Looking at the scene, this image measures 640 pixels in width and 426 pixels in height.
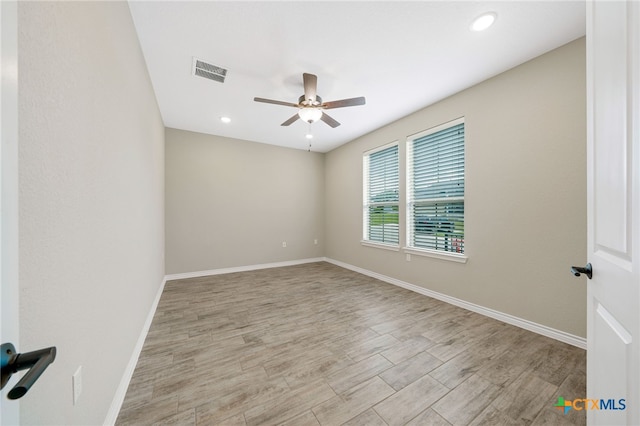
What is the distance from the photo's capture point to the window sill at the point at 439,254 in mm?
2839

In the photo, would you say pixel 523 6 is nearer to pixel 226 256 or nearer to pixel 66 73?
pixel 66 73

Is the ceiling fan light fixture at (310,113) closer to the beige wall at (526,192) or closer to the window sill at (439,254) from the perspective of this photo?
the beige wall at (526,192)

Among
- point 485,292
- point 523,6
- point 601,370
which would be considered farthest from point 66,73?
point 485,292

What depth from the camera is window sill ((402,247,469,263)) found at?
9.31 ft

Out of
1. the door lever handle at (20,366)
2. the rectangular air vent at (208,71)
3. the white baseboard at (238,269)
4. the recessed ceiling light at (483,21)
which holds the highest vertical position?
the recessed ceiling light at (483,21)

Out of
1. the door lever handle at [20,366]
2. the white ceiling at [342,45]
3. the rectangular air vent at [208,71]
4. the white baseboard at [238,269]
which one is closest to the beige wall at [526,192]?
the white ceiling at [342,45]

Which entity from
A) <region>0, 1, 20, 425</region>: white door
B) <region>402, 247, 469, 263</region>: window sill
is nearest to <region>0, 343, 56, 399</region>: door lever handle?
<region>0, 1, 20, 425</region>: white door

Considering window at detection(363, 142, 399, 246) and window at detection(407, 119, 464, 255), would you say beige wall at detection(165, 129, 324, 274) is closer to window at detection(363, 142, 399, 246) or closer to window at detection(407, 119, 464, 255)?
window at detection(363, 142, 399, 246)

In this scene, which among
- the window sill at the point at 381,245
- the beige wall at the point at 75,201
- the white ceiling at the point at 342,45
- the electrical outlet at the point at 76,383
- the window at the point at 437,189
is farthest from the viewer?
the window sill at the point at 381,245

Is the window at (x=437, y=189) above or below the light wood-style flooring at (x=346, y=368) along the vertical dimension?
above

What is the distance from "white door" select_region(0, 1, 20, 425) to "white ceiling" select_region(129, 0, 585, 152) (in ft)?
5.76

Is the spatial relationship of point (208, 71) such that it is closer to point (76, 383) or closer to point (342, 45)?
point (342, 45)

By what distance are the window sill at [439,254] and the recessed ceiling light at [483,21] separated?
2.34 metres

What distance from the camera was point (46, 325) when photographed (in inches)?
28.5
